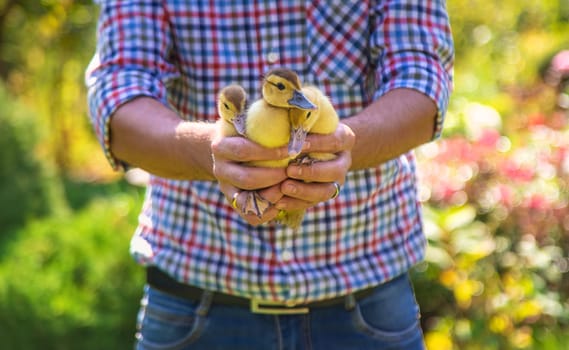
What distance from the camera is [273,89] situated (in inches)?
52.7

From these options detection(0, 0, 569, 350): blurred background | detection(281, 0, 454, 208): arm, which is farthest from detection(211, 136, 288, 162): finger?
detection(0, 0, 569, 350): blurred background

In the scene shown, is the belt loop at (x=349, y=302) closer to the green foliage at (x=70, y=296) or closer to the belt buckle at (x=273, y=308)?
the belt buckle at (x=273, y=308)

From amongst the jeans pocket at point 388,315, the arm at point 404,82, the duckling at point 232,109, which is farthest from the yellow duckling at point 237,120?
the jeans pocket at point 388,315

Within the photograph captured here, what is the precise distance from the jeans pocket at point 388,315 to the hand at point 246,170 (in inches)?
23.2

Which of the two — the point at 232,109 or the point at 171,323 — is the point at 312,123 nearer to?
the point at 232,109

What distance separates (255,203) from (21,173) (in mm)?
4123

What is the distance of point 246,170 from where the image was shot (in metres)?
1.39

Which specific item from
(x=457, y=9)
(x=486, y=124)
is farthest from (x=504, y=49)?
(x=486, y=124)

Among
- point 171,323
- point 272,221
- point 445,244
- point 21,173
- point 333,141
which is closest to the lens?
point 333,141

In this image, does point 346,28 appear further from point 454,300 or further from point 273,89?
point 454,300

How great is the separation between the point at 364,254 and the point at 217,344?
0.44 meters

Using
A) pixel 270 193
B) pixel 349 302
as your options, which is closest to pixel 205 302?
pixel 349 302

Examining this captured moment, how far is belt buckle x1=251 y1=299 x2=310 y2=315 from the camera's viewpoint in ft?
6.18

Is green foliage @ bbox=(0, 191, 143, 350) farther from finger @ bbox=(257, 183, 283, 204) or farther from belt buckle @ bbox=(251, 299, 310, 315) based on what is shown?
finger @ bbox=(257, 183, 283, 204)
